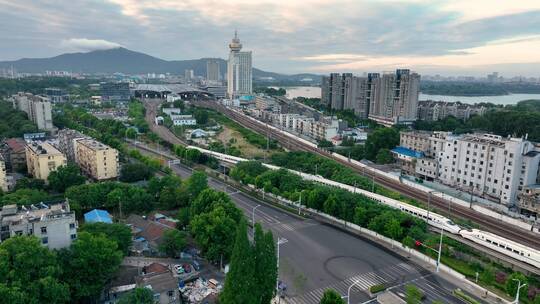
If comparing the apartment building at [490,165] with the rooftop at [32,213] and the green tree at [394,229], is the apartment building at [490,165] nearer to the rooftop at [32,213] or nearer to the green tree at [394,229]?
the green tree at [394,229]

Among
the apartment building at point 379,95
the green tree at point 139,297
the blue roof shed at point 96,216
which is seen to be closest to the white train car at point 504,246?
the green tree at point 139,297

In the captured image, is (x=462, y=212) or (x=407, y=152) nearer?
(x=462, y=212)

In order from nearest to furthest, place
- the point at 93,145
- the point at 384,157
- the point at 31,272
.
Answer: the point at 31,272, the point at 93,145, the point at 384,157

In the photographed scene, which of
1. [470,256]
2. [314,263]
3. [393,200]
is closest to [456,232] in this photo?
[470,256]

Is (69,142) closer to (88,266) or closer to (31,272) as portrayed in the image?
(88,266)

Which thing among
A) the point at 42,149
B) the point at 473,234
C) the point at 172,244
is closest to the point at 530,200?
the point at 473,234

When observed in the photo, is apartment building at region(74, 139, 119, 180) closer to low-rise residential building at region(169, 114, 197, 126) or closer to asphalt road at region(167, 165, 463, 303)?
asphalt road at region(167, 165, 463, 303)

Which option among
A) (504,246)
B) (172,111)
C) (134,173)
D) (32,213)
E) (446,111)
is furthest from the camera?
(172,111)
